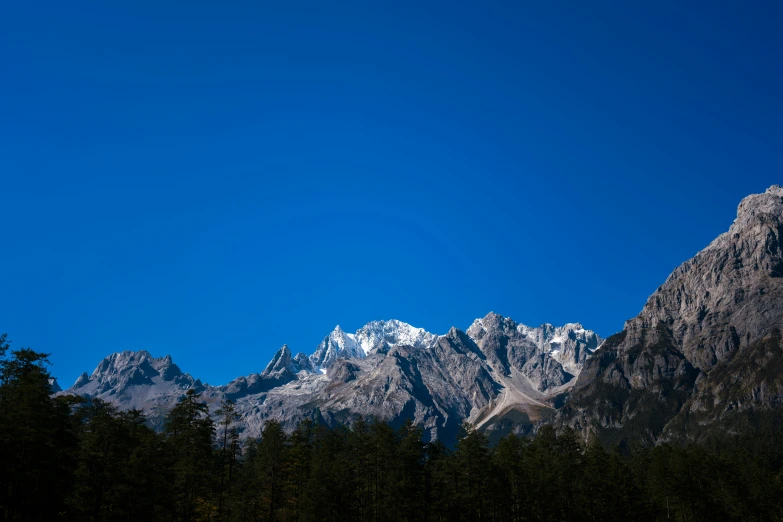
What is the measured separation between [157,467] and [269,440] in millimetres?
15200

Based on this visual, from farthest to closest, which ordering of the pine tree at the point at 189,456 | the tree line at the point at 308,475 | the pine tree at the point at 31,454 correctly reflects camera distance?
the pine tree at the point at 189,456 → the tree line at the point at 308,475 → the pine tree at the point at 31,454

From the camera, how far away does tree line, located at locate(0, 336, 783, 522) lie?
54.5 m

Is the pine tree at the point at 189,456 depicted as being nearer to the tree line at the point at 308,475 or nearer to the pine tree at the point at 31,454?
the tree line at the point at 308,475

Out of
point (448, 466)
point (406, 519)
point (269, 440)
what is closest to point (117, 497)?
point (269, 440)

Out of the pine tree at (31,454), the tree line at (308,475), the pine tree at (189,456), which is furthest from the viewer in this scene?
the pine tree at (189,456)

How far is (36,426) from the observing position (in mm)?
51875

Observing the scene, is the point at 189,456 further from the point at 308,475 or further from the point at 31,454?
the point at 31,454

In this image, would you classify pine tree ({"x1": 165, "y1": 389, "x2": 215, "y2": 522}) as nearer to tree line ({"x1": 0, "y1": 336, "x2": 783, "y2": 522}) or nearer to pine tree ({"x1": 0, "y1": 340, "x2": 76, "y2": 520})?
tree line ({"x1": 0, "y1": 336, "x2": 783, "y2": 522})

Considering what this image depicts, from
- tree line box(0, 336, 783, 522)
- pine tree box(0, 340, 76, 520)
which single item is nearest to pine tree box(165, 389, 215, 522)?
tree line box(0, 336, 783, 522)

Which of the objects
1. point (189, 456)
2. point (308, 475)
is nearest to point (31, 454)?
point (189, 456)

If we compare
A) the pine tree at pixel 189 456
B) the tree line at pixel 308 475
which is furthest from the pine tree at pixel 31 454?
the pine tree at pixel 189 456

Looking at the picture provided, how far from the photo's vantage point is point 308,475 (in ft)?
268

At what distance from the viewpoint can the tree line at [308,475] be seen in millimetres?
54469

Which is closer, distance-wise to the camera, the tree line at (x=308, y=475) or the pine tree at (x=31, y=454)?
the pine tree at (x=31, y=454)
